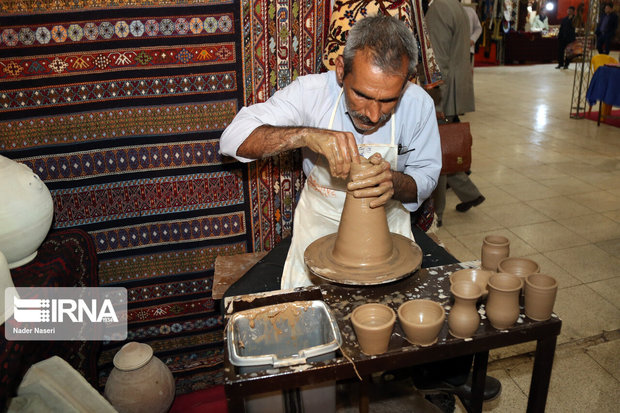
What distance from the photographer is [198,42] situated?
267cm

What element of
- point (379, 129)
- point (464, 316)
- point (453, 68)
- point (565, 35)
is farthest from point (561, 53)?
point (464, 316)

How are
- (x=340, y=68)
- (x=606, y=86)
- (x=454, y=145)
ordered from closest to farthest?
(x=340, y=68) < (x=454, y=145) < (x=606, y=86)

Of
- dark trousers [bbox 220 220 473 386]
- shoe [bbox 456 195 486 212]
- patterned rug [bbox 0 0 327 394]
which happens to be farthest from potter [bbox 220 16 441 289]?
shoe [bbox 456 195 486 212]

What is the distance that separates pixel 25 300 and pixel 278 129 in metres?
1.31

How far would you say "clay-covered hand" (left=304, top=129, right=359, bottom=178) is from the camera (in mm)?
1937

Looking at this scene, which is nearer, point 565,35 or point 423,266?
point 423,266

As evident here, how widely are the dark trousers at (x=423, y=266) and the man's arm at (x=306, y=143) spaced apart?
0.63m

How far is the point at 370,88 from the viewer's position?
2.07 metres

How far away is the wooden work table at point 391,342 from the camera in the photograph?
59.3 inches

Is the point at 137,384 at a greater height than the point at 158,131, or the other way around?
the point at 158,131

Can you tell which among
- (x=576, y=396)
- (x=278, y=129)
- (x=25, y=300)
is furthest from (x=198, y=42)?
(x=576, y=396)

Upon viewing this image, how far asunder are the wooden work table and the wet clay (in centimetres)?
6

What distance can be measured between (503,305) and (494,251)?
352 millimetres

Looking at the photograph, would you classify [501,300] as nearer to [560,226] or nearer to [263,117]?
[263,117]
